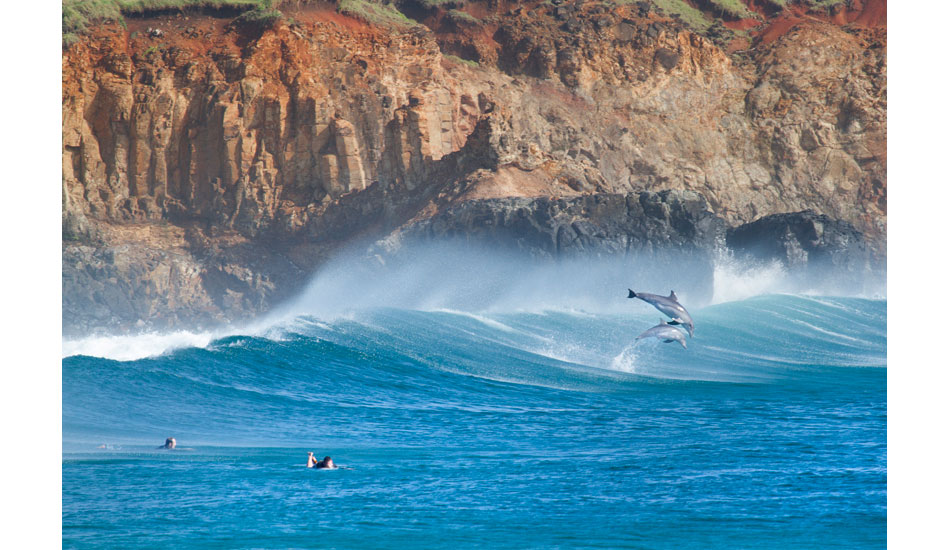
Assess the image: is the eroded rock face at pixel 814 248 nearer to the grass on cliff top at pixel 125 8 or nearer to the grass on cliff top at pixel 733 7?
the grass on cliff top at pixel 733 7

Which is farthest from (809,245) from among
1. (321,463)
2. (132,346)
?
(321,463)

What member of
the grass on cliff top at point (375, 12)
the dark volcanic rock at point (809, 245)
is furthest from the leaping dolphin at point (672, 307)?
the grass on cliff top at point (375, 12)

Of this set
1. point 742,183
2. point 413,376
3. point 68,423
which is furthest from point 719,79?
point 68,423

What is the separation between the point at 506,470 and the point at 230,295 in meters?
21.3

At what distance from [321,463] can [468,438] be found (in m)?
1.59

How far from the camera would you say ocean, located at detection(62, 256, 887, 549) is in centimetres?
638

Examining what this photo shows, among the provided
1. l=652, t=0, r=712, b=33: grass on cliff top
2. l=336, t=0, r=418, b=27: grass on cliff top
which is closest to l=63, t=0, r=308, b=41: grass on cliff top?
l=336, t=0, r=418, b=27: grass on cliff top

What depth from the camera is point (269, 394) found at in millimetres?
A: 10273

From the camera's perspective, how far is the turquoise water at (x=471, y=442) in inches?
251

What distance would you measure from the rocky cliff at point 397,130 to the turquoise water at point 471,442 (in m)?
12.6

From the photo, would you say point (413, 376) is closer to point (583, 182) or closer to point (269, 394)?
point (269, 394)

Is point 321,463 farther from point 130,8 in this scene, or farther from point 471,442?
point 130,8

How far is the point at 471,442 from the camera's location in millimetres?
8492

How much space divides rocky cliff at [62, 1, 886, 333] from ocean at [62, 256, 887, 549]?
12508mm
